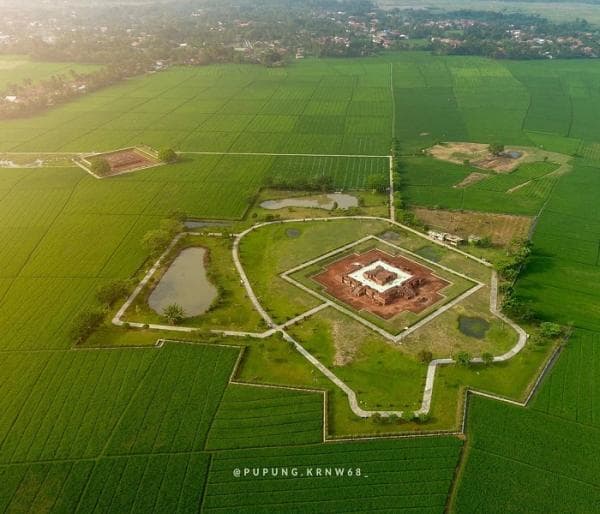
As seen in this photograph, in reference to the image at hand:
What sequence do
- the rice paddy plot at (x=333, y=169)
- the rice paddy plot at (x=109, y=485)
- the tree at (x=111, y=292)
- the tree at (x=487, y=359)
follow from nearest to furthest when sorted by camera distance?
the rice paddy plot at (x=109, y=485) → the tree at (x=487, y=359) → the tree at (x=111, y=292) → the rice paddy plot at (x=333, y=169)

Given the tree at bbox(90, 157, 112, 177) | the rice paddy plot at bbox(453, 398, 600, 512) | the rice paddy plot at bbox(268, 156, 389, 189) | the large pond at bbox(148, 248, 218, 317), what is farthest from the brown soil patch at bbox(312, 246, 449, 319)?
the tree at bbox(90, 157, 112, 177)

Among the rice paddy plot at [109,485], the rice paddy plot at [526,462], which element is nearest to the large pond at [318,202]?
the rice paddy plot at [526,462]

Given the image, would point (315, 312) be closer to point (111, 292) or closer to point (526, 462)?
point (111, 292)

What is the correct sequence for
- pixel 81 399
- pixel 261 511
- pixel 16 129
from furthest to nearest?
pixel 16 129 < pixel 81 399 < pixel 261 511

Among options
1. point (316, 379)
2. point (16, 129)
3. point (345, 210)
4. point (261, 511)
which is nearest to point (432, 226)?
point (345, 210)

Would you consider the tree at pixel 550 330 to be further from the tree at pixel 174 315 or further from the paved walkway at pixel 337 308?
the tree at pixel 174 315

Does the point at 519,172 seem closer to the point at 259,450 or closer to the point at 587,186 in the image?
the point at 587,186

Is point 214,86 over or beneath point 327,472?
beneath
